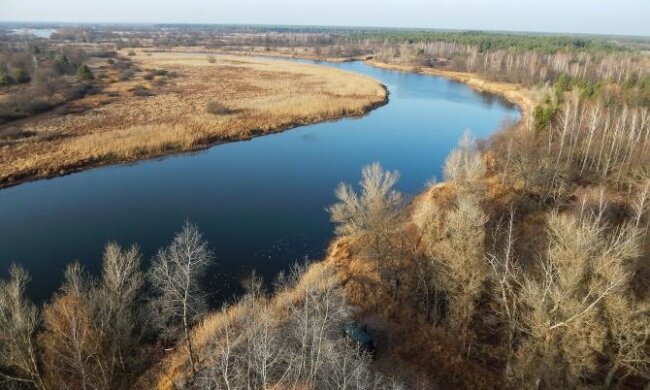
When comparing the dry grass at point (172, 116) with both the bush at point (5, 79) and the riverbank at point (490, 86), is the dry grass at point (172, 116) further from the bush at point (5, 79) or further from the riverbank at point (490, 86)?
the riverbank at point (490, 86)

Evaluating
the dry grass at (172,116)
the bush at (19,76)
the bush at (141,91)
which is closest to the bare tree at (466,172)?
the dry grass at (172,116)

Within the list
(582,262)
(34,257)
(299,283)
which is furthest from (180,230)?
(582,262)

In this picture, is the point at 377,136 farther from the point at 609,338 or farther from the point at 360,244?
the point at 609,338

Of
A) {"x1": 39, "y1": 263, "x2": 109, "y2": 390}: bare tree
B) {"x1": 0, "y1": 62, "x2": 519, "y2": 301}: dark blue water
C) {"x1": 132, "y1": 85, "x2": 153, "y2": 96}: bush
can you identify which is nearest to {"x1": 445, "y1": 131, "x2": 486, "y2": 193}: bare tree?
{"x1": 0, "y1": 62, "x2": 519, "y2": 301}: dark blue water

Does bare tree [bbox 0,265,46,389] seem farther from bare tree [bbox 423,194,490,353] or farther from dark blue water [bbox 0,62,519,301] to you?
bare tree [bbox 423,194,490,353]

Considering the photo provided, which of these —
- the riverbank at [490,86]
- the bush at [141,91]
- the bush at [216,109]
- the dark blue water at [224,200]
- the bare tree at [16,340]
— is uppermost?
the riverbank at [490,86]

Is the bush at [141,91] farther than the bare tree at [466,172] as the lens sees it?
Yes

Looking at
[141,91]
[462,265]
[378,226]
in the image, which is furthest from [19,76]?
[462,265]
